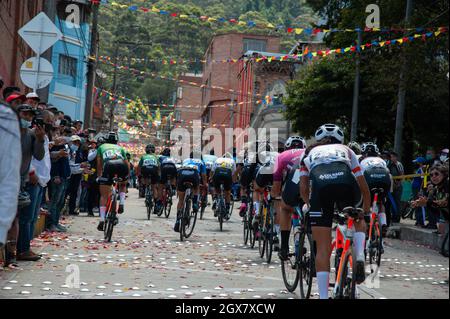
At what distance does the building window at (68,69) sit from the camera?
5394cm

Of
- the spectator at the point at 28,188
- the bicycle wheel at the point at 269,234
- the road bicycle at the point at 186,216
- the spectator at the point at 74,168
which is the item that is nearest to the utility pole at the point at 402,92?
the road bicycle at the point at 186,216

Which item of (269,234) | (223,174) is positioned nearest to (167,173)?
(223,174)

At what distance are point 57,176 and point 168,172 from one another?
23.6ft

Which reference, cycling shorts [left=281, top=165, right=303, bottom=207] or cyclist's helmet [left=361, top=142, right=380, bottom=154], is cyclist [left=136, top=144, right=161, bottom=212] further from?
cycling shorts [left=281, top=165, right=303, bottom=207]

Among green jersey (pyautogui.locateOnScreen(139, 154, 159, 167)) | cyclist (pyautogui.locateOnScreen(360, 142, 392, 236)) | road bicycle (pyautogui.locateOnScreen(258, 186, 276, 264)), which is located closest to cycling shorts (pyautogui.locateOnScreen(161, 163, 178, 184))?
green jersey (pyautogui.locateOnScreen(139, 154, 159, 167))

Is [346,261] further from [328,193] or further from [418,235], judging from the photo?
[418,235]

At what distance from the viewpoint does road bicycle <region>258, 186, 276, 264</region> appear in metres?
13.0

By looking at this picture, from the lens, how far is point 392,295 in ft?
31.2

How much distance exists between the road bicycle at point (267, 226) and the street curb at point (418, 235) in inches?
163

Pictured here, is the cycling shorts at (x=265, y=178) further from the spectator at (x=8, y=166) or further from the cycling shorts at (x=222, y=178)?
the spectator at (x=8, y=166)

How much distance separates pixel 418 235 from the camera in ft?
61.5

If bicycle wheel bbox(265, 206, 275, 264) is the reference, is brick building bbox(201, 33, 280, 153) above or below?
above

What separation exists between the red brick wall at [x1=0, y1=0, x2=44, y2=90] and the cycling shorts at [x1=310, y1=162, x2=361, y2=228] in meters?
21.3
